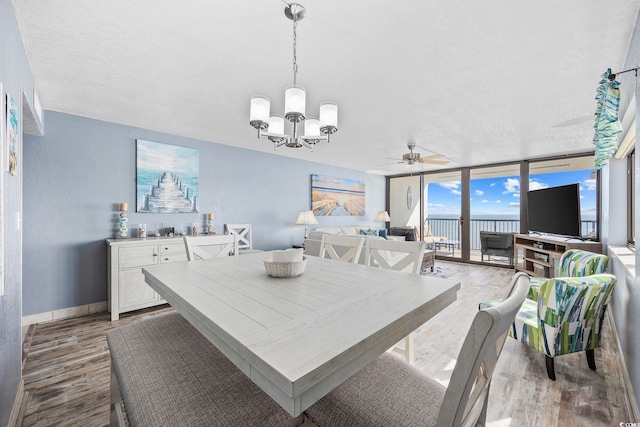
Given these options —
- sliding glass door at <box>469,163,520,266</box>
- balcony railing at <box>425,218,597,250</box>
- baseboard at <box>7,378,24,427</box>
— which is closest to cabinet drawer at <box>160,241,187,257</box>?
baseboard at <box>7,378,24,427</box>

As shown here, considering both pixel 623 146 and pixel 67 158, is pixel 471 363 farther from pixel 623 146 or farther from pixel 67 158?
pixel 67 158

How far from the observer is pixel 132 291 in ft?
10.0

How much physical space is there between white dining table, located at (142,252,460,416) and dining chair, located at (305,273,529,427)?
0.22 metres

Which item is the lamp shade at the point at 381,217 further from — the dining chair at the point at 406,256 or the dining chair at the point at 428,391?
the dining chair at the point at 428,391

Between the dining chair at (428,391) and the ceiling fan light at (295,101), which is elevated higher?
the ceiling fan light at (295,101)

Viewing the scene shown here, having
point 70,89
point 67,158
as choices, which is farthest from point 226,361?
point 67,158

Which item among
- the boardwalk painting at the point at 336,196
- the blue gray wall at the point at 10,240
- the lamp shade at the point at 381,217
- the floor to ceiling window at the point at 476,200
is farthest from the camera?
the lamp shade at the point at 381,217

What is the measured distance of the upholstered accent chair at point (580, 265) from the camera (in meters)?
2.21

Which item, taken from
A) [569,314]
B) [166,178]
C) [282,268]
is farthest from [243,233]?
[569,314]

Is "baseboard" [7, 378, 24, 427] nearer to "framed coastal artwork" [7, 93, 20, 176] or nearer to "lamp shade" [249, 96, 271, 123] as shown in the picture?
"framed coastal artwork" [7, 93, 20, 176]

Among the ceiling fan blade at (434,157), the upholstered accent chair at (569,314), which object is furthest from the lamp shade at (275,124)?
the ceiling fan blade at (434,157)

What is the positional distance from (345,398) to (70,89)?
3.29 meters

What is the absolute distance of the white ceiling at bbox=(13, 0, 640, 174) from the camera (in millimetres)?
1506

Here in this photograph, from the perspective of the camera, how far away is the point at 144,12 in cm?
152
